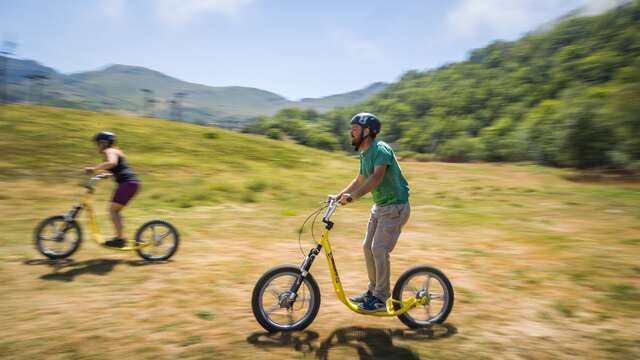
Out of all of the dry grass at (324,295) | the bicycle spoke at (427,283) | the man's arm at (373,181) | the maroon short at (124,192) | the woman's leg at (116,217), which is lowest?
the dry grass at (324,295)

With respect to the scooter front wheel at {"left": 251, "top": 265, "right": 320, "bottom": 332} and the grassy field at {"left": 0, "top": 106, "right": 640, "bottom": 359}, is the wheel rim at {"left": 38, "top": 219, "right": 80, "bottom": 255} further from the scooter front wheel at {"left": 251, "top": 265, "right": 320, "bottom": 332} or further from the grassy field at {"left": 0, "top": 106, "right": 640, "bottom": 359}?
the scooter front wheel at {"left": 251, "top": 265, "right": 320, "bottom": 332}

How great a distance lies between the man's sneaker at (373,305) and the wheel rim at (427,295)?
333 mm

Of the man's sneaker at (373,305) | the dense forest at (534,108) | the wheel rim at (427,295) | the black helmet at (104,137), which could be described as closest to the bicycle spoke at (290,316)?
the man's sneaker at (373,305)

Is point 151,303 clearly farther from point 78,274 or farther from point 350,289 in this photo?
point 350,289

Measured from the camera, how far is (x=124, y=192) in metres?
8.87

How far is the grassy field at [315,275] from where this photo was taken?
527cm

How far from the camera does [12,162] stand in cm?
2383

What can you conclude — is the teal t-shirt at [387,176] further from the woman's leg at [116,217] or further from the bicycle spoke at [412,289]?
the woman's leg at [116,217]

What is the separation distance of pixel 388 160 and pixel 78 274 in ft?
19.8

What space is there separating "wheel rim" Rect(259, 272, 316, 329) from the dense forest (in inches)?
1262

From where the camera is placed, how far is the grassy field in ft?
17.3

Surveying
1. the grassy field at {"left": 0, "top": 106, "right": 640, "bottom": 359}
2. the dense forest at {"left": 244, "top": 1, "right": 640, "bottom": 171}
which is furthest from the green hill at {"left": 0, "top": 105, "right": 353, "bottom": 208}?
the dense forest at {"left": 244, "top": 1, "right": 640, "bottom": 171}

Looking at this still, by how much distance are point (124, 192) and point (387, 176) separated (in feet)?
18.7

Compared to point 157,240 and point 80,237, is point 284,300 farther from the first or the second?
point 80,237
